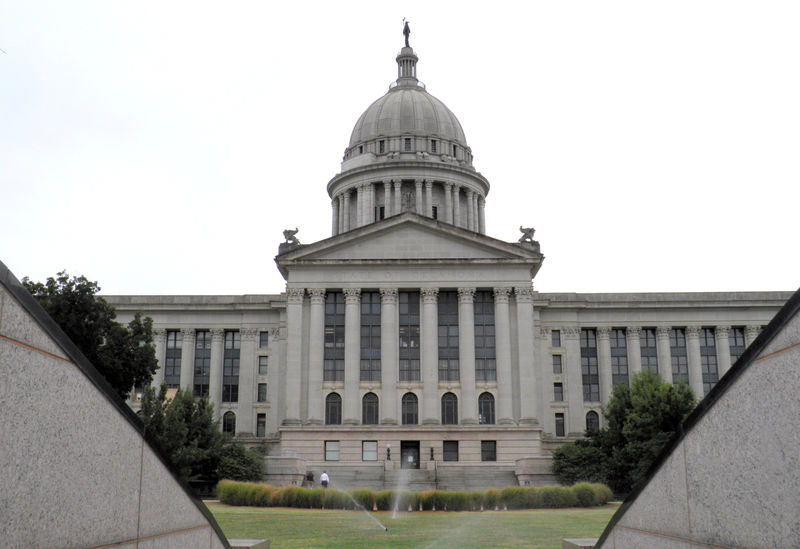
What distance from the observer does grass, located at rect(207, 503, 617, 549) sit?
79.6ft

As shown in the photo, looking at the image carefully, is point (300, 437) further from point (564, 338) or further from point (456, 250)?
Answer: point (564, 338)

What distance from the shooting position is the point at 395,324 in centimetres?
7094

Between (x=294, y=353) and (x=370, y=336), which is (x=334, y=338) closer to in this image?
(x=370, y=336)

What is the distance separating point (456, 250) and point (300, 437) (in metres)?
20.7

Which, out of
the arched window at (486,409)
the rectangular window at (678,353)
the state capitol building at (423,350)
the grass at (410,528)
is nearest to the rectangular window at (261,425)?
the state capitol building at (423,350)

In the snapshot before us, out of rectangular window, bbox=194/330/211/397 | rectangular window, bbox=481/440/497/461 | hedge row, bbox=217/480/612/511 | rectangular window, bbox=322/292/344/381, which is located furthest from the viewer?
rectangular window, bbox=194/330/211/397

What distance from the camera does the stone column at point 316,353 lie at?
228ft

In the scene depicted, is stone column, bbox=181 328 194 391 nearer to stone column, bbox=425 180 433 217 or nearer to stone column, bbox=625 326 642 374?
stone column, bbox=425 180 433 217

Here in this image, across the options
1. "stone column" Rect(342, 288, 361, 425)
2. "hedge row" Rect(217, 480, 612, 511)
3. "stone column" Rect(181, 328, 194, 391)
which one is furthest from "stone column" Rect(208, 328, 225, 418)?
"hedge row" Rect(217, 480, 612, 511)

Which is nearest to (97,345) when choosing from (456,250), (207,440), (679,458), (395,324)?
(207,440)

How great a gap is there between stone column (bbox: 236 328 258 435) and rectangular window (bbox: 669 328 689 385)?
135 feet

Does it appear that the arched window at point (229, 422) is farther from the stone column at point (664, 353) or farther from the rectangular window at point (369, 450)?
the stone column at point (664, 353)

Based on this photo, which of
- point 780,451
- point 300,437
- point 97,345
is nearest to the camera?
point 780,451

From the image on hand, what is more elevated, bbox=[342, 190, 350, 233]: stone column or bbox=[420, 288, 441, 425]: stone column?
bbox=[342, 190, 350, 233]: stone column
